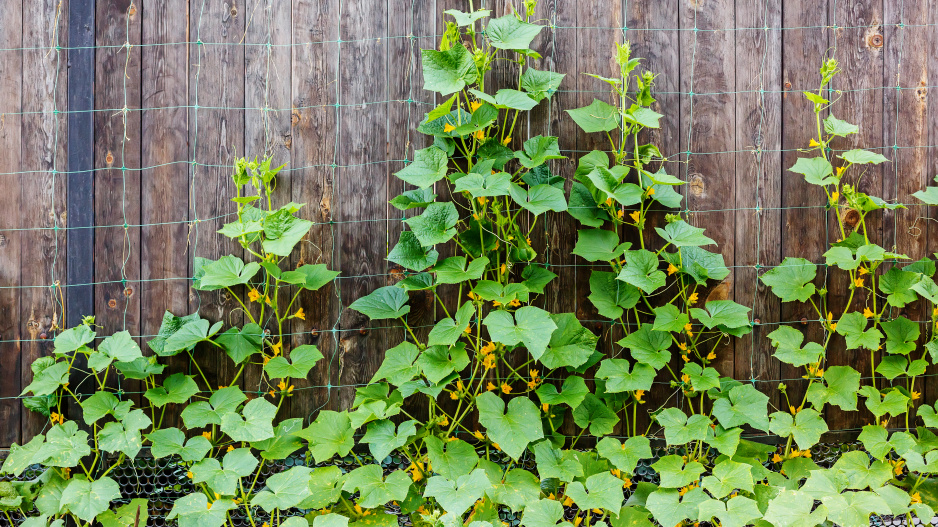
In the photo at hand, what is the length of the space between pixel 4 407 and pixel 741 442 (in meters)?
2.74

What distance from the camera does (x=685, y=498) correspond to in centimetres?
208

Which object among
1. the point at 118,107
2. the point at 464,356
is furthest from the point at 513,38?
the point at 118,107

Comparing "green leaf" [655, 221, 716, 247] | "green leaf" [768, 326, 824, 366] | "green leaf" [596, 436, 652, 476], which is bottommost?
"green leaf" [596, 436, 652, 476]

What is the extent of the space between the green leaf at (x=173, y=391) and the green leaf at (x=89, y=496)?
0.95 feet

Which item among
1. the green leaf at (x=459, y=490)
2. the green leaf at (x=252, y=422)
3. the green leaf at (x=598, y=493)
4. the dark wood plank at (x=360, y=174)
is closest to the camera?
the green leaf at (x=459, y=490)

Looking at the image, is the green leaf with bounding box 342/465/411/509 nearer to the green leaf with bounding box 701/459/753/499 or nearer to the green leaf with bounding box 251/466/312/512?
the green leaf with bounding box 251/466/312/512

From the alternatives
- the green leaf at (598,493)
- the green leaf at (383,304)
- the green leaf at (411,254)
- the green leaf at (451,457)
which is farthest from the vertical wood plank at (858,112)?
the green leaf at (383,304)

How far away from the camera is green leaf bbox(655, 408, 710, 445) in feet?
7.07

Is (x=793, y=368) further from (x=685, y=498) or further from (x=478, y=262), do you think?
(x=478, y=262)

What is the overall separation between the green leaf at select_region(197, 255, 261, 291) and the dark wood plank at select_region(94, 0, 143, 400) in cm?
42

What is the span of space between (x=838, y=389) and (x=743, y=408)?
0.39 metres

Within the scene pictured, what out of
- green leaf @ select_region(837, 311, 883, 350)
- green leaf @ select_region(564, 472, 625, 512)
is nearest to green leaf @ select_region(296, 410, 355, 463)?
green leaf @ select_region(564, 472, 625, 512)

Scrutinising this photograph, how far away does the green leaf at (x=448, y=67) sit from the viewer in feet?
6.86

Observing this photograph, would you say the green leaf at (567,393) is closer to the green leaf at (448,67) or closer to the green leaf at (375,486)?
the green leaf at (375,486)
